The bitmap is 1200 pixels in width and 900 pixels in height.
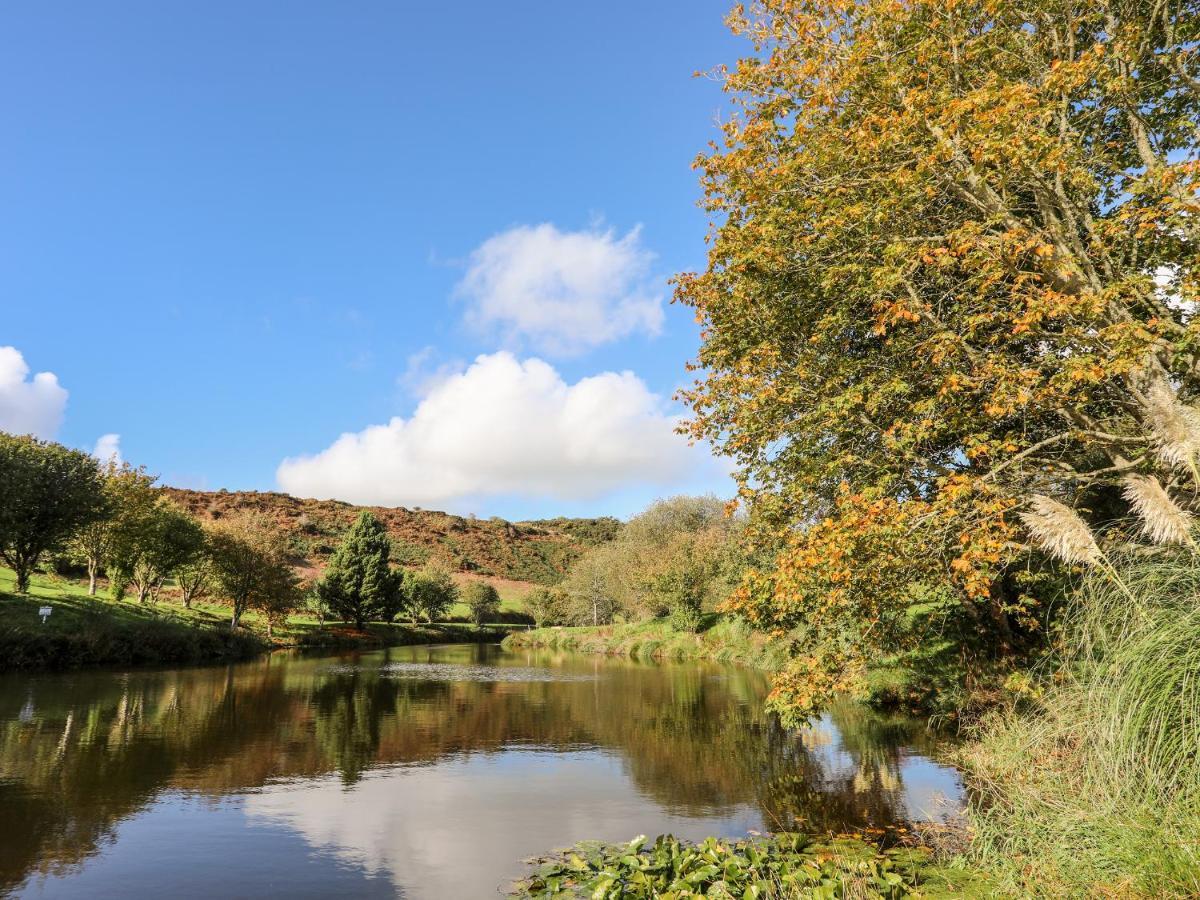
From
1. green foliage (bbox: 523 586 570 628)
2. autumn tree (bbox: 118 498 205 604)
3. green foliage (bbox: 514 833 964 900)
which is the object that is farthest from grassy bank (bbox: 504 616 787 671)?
autumn tree (bbox: 118 498 205 604)

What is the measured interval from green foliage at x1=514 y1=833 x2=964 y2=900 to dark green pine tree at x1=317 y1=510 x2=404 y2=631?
6209cm

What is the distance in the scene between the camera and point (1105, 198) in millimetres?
13906

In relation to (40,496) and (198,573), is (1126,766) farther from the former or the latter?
(198,573)

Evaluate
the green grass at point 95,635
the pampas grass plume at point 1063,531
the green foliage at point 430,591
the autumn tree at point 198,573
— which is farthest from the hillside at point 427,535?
the pampas grass plume at point 1063,531

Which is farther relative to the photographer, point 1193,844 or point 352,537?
point 352,537

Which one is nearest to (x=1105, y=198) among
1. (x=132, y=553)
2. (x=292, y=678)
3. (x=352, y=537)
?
(x=292, y=678)

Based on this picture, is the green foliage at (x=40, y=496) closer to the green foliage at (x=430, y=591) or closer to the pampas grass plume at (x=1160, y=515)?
the green foliage at (x=430, y=591)

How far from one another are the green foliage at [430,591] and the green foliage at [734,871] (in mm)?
72200

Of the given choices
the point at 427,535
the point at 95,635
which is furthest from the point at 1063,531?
the point at 427,535

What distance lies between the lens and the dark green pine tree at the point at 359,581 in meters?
67.2

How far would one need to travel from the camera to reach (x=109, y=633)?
118ft

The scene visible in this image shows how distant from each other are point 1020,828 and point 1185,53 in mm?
13496

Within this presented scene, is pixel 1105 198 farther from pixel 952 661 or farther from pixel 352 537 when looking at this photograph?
pixel 352 537

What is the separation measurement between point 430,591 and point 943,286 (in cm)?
7420
